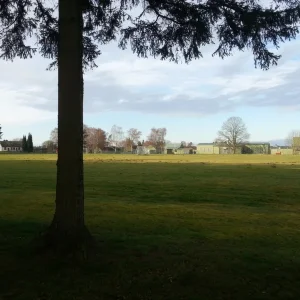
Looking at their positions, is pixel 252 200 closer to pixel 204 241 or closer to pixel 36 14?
pixel 204 241

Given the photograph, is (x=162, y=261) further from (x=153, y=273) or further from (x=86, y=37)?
(x=86, y=37)

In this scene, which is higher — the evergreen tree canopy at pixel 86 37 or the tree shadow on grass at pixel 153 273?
the evergreen tree canopy at pixel 86 37

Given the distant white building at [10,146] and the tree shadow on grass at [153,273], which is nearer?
the tree shadow on grass at [153,273]

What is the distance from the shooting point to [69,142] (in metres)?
7.00

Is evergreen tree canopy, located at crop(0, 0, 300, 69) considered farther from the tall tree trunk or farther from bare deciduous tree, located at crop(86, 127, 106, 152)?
bare deciduous tree, located at crop(86, 127, 106, 152)

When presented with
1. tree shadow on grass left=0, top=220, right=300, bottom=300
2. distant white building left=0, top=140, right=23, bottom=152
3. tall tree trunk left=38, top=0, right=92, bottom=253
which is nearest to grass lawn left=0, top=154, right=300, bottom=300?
tree shadow on grass left=0, top=220, right=300, bottom=300

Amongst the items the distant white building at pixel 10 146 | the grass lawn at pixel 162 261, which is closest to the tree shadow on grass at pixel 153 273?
the grass lawn at pixel 162 261

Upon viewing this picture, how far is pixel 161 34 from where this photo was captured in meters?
8.36

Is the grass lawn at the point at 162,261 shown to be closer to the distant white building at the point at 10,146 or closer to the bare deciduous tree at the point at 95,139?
the bare deciduous tree at the point at 95,139

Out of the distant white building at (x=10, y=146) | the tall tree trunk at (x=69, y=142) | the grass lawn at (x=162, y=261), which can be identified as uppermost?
the distant white building at (x=10, y=146)

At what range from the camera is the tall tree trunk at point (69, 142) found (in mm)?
6977

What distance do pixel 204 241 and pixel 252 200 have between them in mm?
12855

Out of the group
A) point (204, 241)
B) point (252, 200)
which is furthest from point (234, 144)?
point (204, 241)

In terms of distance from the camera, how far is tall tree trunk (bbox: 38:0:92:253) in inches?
275
